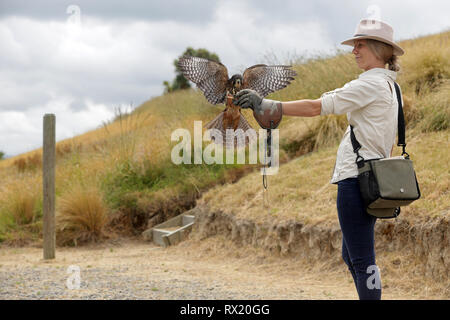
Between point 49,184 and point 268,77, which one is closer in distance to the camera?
point 268,77

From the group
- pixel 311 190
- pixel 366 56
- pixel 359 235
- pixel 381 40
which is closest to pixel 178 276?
pixel 311 190

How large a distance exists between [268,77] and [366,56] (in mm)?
786

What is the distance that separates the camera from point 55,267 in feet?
25.8

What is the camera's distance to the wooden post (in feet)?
27.9

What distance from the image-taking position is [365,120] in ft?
9.51

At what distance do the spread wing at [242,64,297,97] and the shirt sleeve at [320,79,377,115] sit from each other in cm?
37

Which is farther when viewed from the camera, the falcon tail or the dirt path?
the dirt path

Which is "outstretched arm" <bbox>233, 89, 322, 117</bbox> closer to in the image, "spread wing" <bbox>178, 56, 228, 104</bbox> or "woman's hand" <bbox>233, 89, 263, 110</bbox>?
"woman's hand" <bbox>233, 89, 263, 110</bbox>

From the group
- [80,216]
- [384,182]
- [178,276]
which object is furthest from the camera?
[80,216]

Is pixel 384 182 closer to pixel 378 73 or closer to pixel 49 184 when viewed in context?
pixel 378 73

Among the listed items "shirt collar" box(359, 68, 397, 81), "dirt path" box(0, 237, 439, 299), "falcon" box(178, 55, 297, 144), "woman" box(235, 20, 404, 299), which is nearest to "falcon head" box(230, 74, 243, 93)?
"falcon" box(178, 55, 297, 144)
